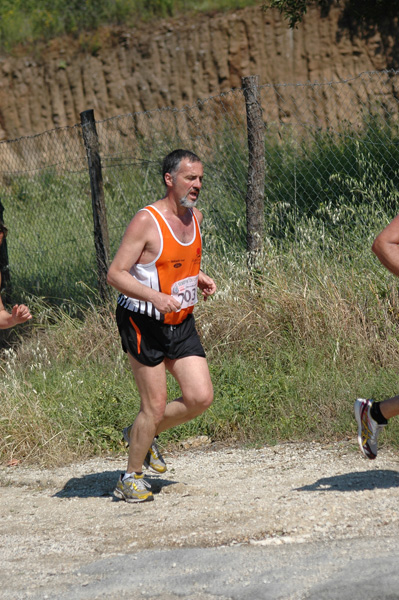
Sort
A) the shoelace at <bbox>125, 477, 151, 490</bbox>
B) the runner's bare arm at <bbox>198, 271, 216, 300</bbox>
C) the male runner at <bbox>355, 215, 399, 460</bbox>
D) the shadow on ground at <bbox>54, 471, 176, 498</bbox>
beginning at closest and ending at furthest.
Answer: the male runner at <bbox>355, 215, 399, 460</bbox>
the shoelace at <bbox>125, 477, 151, 490</bbox>
the runner's bare arm at <bbox>198, 271, 216, 300</bbox>
the shadow on ground at <bbox>54, 471, 176, 498</bbox>

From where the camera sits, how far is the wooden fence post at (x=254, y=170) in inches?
284

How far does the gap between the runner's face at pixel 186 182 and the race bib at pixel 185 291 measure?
440 millimetres

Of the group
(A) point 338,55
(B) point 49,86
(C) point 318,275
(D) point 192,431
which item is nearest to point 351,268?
(C) point 318,275

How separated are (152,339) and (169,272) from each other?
0.41m

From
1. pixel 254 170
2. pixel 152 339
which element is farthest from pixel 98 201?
pixel 152 339

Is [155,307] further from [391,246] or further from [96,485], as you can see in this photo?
[96,485]

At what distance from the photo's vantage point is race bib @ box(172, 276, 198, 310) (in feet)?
15.3

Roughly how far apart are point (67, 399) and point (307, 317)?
204cm

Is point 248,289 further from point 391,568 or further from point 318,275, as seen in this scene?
point 391,568

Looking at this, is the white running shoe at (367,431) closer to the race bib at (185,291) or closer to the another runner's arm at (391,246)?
the another runner's arm at (391,246)

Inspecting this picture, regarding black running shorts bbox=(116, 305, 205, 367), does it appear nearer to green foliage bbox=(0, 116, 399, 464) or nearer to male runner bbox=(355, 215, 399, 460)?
male runner bbox=(355, 215, 399, 460)

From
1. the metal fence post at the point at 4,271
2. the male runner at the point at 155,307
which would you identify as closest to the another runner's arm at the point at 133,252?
the male runner at the point at 155,307

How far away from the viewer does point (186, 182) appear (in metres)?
4.66

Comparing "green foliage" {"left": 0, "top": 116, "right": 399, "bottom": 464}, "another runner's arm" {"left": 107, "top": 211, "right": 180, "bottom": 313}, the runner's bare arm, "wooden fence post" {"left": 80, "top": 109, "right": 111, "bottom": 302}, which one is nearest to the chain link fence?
"green foliage" {"left": 0, "top": 116, "right": 399, "bottom": 464}
